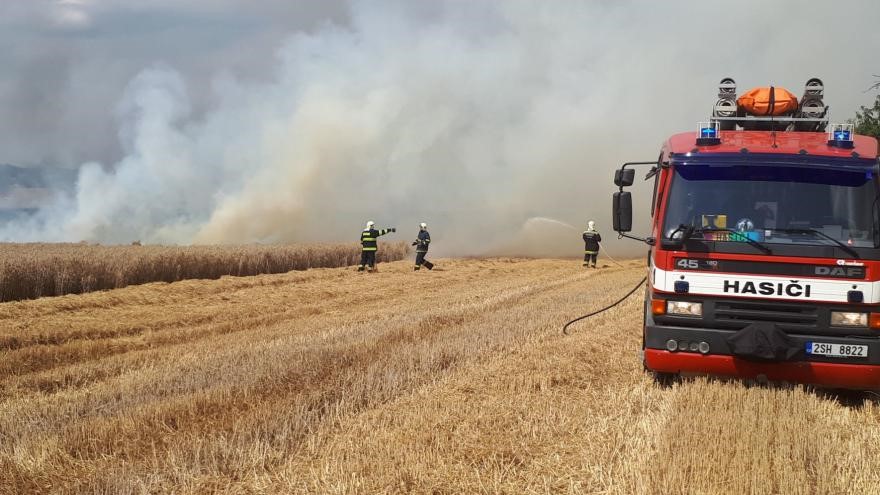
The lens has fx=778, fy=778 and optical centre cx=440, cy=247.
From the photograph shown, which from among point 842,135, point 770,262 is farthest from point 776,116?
point 770,262

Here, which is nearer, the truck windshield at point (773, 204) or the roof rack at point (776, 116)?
the truck windshield at point (773, 204)

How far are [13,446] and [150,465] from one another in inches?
54.1

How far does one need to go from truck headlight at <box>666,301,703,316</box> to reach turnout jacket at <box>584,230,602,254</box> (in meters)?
21.2

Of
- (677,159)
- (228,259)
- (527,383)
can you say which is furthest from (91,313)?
(677,159)

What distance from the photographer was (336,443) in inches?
232

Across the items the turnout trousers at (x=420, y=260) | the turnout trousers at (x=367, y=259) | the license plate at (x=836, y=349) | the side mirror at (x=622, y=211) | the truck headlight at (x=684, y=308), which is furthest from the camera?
the turnout trousers at (x=420, y=260)

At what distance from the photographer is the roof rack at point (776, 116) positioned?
940cm

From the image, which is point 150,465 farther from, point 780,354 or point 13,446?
point 780,354

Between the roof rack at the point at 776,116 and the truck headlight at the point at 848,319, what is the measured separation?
9.34ft

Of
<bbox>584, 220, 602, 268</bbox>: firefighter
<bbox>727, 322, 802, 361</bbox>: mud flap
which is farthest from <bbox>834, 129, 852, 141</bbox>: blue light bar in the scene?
<bbox>584, 220, 602, 268</bbox>: firefighter

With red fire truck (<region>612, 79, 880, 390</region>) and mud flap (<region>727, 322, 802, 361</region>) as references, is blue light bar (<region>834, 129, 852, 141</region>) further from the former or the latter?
mud flap (<region>727, 322, 802, 361</region>)

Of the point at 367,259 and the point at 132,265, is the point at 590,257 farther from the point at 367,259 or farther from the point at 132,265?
the point at 132,265

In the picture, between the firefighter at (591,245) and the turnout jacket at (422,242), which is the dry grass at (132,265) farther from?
the firefighter at (591,245)

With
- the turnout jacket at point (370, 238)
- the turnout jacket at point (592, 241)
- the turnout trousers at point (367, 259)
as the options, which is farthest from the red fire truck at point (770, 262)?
the turnout jacket at point (592, 241)
